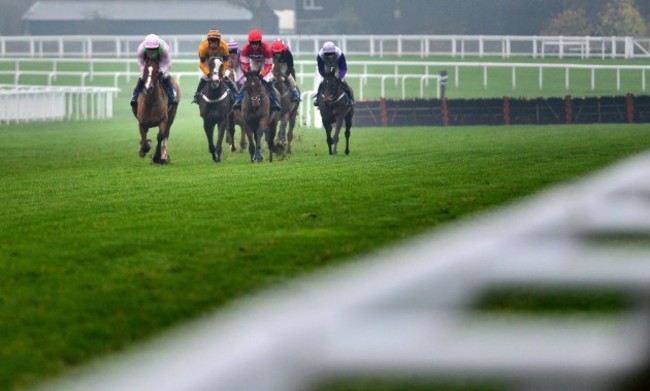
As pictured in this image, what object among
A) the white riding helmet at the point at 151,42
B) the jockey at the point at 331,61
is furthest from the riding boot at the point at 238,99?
the white riding helmet at the point at 151,42

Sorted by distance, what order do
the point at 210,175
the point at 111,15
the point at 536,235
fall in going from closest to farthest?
the point at 536,235 → the point at 210,175 → the point at 111,15

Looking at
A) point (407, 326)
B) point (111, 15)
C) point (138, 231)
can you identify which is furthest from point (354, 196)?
point (111, 15)

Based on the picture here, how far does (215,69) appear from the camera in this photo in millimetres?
22797

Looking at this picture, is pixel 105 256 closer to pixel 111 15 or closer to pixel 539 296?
pixel 539 296

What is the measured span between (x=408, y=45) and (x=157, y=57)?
55032 mm

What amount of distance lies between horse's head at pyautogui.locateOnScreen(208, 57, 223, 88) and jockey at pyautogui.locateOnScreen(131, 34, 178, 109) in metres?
0.55

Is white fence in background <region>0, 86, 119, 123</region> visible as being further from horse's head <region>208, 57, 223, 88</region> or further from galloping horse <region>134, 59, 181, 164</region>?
horse's head <region>208, 57, 223, 88</region>

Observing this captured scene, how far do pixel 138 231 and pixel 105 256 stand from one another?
1785 mm

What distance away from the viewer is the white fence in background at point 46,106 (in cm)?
4078

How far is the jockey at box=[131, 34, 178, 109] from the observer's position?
2183 cm

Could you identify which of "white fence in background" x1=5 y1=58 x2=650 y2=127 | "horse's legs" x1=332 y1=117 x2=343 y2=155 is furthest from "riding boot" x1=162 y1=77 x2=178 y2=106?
"white fence in background" x1=5 y1=58 x2=650 y2=127

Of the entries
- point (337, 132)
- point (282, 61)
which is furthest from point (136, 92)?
point (337, 132)

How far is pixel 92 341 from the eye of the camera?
257 inches

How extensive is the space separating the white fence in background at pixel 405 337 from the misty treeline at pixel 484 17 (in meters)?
65.6
